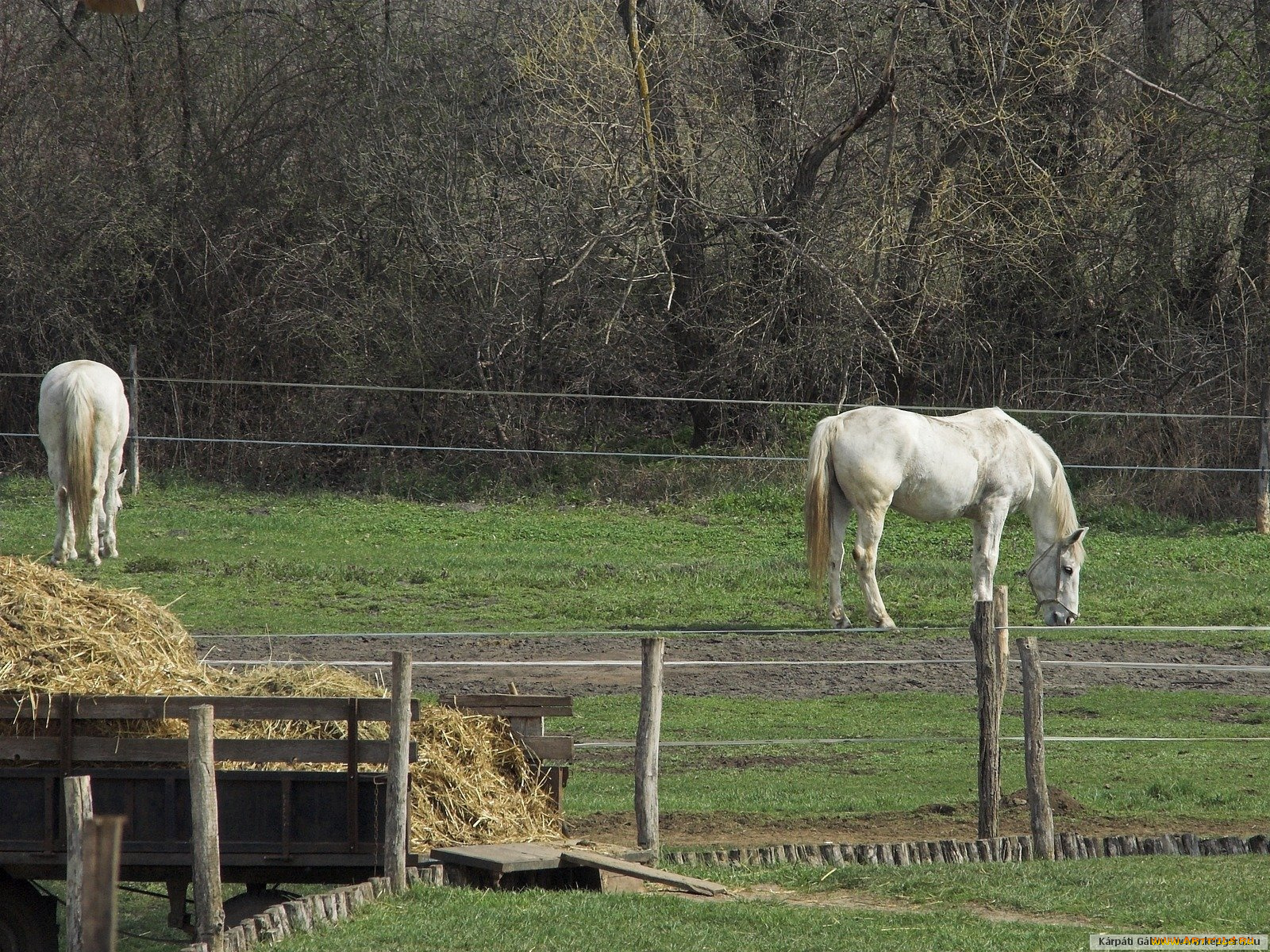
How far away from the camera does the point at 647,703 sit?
322 inches

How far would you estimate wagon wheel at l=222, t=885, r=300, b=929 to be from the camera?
7.47 meters

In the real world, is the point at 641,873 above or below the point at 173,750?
below

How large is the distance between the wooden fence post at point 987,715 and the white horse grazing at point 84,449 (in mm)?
10309

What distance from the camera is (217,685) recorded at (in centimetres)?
780

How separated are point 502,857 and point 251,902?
1429 millimetres

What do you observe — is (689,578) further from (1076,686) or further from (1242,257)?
(1242,257)

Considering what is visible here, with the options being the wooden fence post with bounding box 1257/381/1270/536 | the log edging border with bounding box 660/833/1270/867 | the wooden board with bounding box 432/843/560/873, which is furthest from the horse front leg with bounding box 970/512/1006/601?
the wooden board with bounding box 432/843/560/873

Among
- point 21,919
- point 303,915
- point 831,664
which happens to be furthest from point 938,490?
point 21,919

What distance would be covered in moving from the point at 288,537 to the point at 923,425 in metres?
7.69

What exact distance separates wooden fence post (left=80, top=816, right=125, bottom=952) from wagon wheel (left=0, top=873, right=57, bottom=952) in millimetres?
5046

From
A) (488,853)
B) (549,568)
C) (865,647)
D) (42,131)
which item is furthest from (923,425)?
(42,131)

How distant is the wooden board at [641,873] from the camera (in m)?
7.19

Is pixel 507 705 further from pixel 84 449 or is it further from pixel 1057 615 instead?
pixel 84 449

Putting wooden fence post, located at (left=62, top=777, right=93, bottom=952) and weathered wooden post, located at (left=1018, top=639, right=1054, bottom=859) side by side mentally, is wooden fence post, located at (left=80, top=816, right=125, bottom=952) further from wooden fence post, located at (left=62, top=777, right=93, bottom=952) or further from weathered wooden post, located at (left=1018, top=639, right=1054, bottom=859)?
weathered wooden post, located at (left=1018, top=639, right=1054, bottom=859)
